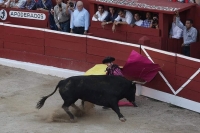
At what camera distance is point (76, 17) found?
482 inches

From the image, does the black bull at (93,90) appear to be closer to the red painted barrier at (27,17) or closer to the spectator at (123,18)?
the spectator at (123,18)

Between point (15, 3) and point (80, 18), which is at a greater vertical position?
point (15, 3)

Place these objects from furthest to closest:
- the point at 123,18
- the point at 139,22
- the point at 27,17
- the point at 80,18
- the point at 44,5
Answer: the point at 27,17 → the point at 44,5 → the point at 80,18 → the point at 123,18 → the point at 139,22

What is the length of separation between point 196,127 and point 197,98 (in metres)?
0.96

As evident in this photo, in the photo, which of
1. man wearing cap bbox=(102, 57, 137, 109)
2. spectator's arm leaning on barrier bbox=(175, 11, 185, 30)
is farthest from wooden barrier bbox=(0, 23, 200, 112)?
man wearing cap bbox=(102, 57, 137, 109)

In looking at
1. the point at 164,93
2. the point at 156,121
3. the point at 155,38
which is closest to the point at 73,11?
the point at 155,38

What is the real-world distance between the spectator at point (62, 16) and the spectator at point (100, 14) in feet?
2.15

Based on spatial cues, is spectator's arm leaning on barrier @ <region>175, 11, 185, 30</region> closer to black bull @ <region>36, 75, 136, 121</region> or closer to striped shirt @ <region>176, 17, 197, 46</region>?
striped shirt @ <region>176, 17, 197, 46</region>

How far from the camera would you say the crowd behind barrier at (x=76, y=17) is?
37.6 ft

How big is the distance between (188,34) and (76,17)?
270 cm

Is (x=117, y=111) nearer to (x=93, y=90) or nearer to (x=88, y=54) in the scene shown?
(x=93, y=90)

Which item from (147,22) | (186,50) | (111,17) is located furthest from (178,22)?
(111,17)

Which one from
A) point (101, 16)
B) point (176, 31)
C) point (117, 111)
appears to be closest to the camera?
point (117, 111)

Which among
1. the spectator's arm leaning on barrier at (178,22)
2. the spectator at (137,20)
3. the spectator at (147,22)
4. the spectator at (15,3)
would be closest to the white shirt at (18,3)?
the spectator at (15,3)
